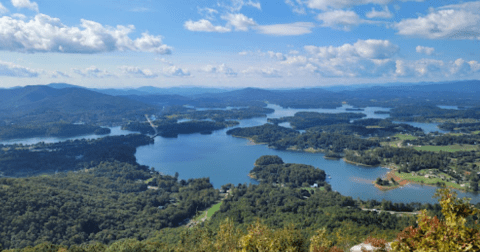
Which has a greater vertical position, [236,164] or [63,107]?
[63,107]

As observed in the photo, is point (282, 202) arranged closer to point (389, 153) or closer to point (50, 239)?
point (50, 239)

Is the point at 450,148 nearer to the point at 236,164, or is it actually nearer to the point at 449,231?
the point at 236,164

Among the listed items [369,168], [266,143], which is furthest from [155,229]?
[266,143]

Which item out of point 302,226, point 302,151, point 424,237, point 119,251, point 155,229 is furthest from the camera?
point 302,151

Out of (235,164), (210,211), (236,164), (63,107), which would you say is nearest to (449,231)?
(210,211)

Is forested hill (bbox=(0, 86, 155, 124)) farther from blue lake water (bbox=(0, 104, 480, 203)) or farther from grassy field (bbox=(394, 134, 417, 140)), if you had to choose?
grassy field (bbox=(394, 134, 417, 140))
